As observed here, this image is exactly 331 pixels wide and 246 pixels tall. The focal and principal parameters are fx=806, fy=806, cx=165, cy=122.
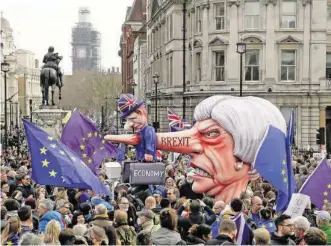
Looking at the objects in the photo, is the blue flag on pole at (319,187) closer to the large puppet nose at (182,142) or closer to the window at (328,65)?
the large puppet nose at (182,142)

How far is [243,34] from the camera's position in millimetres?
47719

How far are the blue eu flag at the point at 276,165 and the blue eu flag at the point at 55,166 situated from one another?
2785 mm

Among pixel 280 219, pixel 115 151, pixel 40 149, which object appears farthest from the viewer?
pixel 115 151

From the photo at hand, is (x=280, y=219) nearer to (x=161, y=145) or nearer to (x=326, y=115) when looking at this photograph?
Result: (x=161, y=145)

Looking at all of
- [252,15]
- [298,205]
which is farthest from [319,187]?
[252,15]

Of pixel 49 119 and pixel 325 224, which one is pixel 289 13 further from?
pixel 325 224

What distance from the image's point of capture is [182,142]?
16.0 metres

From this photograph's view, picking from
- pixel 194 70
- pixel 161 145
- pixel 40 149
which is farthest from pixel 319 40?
pixel 40 149

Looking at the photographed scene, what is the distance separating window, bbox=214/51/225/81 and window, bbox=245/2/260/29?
7.99 feet

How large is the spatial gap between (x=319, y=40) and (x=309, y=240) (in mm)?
39857

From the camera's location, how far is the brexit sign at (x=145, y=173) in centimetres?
1584

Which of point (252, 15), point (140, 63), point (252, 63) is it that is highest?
point (252, 15)

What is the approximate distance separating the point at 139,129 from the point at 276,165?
132 inches

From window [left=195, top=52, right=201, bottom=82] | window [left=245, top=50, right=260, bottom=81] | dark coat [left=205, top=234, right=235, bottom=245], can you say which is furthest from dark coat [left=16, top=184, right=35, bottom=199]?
window [left=195, top=52, right=201, bottom=82]
